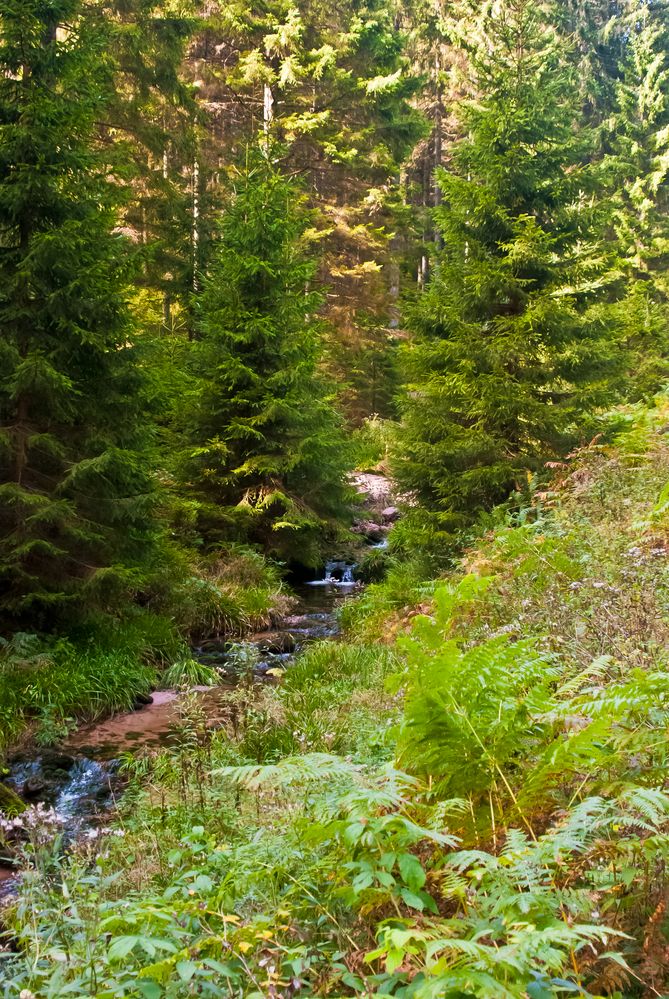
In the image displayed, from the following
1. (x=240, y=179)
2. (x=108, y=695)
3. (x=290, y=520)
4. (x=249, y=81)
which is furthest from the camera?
(x=249, y=81)

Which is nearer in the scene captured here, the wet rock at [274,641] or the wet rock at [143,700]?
the wet rock at [143,700]

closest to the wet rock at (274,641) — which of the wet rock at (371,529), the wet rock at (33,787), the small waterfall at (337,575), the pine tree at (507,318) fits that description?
the pine tree at (507,318)

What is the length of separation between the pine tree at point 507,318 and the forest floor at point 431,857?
5.66m

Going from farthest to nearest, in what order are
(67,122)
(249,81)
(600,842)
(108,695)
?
(249,81) → (67,122) → (108,695) → (600,842)

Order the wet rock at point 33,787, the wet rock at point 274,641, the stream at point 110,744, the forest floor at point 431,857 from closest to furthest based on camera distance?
the forest floor at point 431,857 → the stream at point 110,744 → the wet rock at point 33,787 → the wet rock at point 274,641

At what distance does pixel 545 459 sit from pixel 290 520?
5520 millimetres

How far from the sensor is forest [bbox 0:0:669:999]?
2.08 meters

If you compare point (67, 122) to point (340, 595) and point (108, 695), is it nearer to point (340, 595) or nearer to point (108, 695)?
point (108, 695)

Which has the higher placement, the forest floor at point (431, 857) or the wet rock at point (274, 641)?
the forest floor at point (431, 857)

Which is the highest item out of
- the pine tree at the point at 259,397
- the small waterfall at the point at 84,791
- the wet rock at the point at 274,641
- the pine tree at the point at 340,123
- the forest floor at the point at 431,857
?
the pine tree at the point at 340,123

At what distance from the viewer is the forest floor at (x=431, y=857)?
6.04 ft

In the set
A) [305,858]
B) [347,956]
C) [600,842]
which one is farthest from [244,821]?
[600,842]

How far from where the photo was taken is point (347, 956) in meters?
2.08

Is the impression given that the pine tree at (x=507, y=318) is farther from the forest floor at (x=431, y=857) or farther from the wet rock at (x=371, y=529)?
the wet rock at (x=371, y=529)
